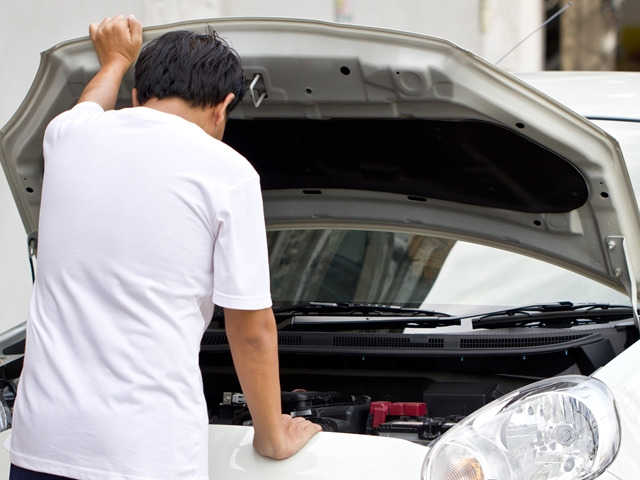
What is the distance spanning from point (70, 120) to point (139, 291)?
18.5 inches

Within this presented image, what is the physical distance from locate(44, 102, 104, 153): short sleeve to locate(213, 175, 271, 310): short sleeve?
1.37 feet

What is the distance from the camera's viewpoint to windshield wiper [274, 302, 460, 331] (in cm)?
342

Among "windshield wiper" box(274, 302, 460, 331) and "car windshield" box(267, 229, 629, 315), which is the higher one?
"car windshield" box(267, 229, 629, 315)

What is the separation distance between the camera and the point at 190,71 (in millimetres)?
2299

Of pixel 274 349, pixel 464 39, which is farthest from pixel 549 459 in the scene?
pixel 464 39

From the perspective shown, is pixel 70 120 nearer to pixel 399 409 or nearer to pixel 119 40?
pixel 119 40

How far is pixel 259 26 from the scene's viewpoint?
267 cm

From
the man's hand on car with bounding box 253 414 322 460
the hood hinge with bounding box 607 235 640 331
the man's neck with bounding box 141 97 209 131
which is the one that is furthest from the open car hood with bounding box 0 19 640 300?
the man's hand on car with bounding box 253 414 322 460

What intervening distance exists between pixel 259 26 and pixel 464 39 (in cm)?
891

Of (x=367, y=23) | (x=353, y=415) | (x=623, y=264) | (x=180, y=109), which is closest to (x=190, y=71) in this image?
(x=180, y=109)

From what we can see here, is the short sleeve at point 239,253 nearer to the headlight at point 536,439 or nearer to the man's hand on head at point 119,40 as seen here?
the headlight at point 536,439

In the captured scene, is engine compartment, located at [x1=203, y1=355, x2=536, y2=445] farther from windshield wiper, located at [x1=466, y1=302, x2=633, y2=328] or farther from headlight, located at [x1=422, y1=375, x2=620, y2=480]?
headlight, located at [x1=422, y1=375, x2=620, y2=480]

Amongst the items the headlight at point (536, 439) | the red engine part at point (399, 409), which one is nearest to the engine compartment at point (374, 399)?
the red engine part at point (399, 409)

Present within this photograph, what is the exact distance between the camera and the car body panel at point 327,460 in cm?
230
